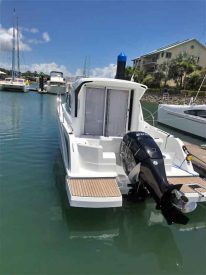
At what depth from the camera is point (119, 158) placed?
6328 millimetres

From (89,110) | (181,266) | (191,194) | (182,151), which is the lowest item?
(181,266)

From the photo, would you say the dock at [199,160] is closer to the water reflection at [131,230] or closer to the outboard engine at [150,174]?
the water reflection at [131,230]

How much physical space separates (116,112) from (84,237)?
11.9 feet

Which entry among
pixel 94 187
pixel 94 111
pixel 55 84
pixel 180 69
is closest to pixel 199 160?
pixel 94 111

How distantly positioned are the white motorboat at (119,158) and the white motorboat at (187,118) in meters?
7.81

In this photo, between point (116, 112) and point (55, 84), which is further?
point (55, 84)

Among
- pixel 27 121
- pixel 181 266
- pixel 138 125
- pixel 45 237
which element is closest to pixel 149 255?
pixel 181 266

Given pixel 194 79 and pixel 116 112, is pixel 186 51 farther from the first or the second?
pixel 116 112

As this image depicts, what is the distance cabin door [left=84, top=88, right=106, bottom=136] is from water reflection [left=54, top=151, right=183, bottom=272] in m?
2.19

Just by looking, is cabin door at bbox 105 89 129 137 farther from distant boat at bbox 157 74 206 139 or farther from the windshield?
the windshield

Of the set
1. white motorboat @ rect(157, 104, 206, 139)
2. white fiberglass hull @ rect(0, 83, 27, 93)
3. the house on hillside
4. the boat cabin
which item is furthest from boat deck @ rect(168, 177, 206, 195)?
the house on hillside

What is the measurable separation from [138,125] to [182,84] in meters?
35.8

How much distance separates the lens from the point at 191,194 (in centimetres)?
509

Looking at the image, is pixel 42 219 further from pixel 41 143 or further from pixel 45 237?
pixel 41 143
